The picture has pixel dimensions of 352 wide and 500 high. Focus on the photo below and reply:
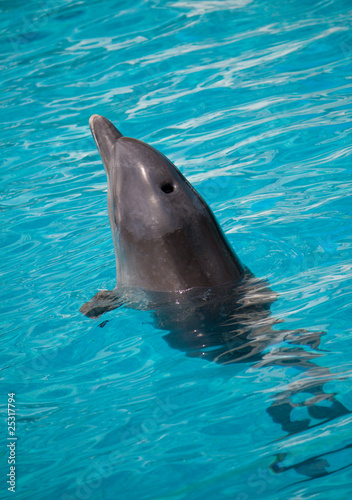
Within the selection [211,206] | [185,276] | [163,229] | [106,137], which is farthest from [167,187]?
[211,206]

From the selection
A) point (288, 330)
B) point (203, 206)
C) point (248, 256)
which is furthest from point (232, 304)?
point (248, 256)

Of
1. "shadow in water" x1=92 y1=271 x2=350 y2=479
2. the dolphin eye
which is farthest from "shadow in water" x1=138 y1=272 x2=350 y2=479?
the dolphin eye

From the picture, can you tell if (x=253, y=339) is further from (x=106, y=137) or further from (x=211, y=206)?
(x=211, y=206)

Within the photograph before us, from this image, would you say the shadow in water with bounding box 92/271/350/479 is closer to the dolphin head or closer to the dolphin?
the dolphin

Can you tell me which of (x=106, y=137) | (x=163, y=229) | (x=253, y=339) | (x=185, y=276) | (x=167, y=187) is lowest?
(x=253, y=339)

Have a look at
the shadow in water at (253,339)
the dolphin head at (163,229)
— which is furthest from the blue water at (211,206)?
the dolphin head at (163,229)

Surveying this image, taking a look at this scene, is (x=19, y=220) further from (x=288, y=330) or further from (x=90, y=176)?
(x=288, y=330)

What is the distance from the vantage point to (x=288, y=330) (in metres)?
3.87

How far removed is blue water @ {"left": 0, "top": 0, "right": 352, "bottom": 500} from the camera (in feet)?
10.7

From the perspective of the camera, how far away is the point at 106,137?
14.8 feet

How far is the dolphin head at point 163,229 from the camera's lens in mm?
4023

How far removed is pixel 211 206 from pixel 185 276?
2725mm

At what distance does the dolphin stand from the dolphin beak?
4.5 inches

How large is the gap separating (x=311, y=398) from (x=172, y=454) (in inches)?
33.6
